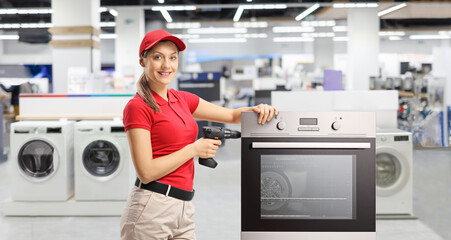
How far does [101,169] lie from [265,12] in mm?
12831

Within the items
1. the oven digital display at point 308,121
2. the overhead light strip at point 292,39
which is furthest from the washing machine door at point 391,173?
the overhead light strip at point 292,39

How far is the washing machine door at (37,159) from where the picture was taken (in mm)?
5055

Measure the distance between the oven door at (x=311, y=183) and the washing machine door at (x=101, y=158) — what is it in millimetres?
3324

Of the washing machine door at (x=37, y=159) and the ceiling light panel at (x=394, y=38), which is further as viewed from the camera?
the ceiling light panel at (x=394, y=38)

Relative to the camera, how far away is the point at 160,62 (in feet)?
6.04

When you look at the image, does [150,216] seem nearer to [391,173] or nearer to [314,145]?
[314,145]

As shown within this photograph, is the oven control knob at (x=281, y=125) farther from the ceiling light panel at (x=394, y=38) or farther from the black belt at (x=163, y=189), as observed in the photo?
the ceiling light panel at (x=394, y=38)

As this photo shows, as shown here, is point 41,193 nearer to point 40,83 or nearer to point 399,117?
point 399,117

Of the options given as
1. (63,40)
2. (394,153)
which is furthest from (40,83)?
(394,153)

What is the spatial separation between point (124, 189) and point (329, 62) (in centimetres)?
1688

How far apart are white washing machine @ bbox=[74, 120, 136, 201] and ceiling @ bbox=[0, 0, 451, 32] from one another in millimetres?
7588

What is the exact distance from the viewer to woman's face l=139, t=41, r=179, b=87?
72.3 inches

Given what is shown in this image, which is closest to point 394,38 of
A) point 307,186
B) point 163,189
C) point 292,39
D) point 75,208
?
point 292,39

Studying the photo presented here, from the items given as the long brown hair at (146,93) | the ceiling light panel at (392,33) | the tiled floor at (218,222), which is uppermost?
the ceiling light panel at (392,33)
